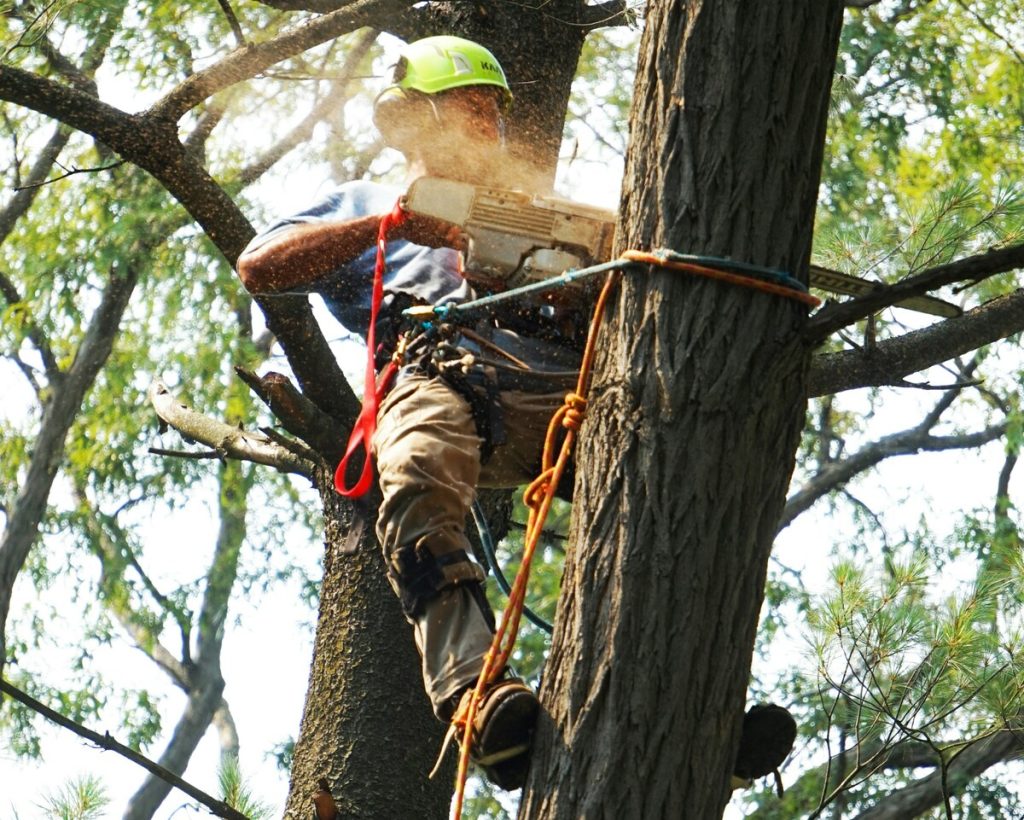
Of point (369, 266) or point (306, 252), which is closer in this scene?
point (306, 252)

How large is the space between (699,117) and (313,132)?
25.4 feet

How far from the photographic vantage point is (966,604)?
408 cm

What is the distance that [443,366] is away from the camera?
279cm

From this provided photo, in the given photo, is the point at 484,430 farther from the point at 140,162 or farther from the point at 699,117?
the point at 140,162

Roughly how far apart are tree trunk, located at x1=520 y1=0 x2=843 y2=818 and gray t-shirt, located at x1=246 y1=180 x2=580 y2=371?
→ 0.86m

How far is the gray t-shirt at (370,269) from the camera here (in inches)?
123

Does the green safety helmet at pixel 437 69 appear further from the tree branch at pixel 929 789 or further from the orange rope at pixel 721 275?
the tree branch at pixel 929 789

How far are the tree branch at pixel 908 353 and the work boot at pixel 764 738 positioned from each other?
4.47 ft

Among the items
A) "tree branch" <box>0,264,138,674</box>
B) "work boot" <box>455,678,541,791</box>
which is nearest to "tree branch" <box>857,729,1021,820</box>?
"work boot" <box>455,678,541,791</box>

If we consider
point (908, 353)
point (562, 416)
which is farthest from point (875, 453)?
point (562, 416)

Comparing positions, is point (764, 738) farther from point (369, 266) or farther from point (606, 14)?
point (606, 14)

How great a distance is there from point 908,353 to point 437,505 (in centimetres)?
148

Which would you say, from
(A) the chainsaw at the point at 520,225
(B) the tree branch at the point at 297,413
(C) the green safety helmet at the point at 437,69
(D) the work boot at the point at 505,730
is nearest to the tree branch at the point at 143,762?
(B) the tree branch at the point at 297,413

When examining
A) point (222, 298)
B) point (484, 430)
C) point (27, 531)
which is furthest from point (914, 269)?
point (27, 531)
